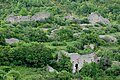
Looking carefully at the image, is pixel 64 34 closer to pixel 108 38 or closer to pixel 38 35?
pixel 38 35

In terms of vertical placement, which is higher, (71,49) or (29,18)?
(71,49)

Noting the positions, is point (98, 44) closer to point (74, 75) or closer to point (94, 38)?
point (94, 38)

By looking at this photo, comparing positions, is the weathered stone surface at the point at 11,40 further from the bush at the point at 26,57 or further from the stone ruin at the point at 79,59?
the stone ruin at the point at 79,59

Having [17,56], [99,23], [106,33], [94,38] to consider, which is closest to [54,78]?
[17,56]

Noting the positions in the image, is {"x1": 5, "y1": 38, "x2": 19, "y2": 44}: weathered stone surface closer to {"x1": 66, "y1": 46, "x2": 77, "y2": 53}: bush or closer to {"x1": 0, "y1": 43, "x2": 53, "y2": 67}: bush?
{"x1": 66, "y1": 46, "x2": 77, "y2": 53}: bush

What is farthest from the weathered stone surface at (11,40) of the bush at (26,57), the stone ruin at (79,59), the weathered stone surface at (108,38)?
the weathered stone surface at (108,38)

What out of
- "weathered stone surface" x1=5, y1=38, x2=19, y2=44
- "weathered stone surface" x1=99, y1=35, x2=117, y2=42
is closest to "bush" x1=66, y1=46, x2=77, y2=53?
"weathered stone surface" x1=5, y1=38, x2=19, y2=44

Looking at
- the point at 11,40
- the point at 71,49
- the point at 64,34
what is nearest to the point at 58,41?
the point at 64,34
